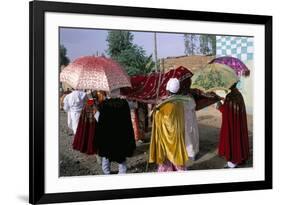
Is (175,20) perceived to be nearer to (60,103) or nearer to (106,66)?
(106,66)

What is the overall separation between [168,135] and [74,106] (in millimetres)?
345

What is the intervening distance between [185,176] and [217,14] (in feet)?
1.91

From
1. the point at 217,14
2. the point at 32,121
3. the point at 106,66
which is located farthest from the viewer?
the point at 217,14

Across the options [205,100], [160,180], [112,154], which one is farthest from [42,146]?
[205,100]

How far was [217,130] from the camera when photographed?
187cm

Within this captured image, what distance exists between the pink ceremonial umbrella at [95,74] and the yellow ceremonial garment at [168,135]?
17 cm

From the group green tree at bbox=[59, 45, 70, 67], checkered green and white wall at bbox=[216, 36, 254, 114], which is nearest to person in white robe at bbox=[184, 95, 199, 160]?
checkered green and white wall at bbox=[216, 36, 254, 114]

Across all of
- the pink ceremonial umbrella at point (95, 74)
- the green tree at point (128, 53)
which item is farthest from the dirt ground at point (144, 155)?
the green tree at point (128, 53)

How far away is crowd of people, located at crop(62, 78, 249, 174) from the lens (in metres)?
1.71

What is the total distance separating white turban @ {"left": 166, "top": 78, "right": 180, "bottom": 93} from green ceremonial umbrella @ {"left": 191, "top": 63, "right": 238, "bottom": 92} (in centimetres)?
6

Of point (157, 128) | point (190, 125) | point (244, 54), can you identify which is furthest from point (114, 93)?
point (244, 54)

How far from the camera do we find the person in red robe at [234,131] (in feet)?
6.21

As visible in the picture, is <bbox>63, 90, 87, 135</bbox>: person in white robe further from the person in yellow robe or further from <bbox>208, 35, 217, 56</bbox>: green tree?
<bbox>208, 35, 217, 56</bbox>: green tree

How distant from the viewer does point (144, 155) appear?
178 centimetres
